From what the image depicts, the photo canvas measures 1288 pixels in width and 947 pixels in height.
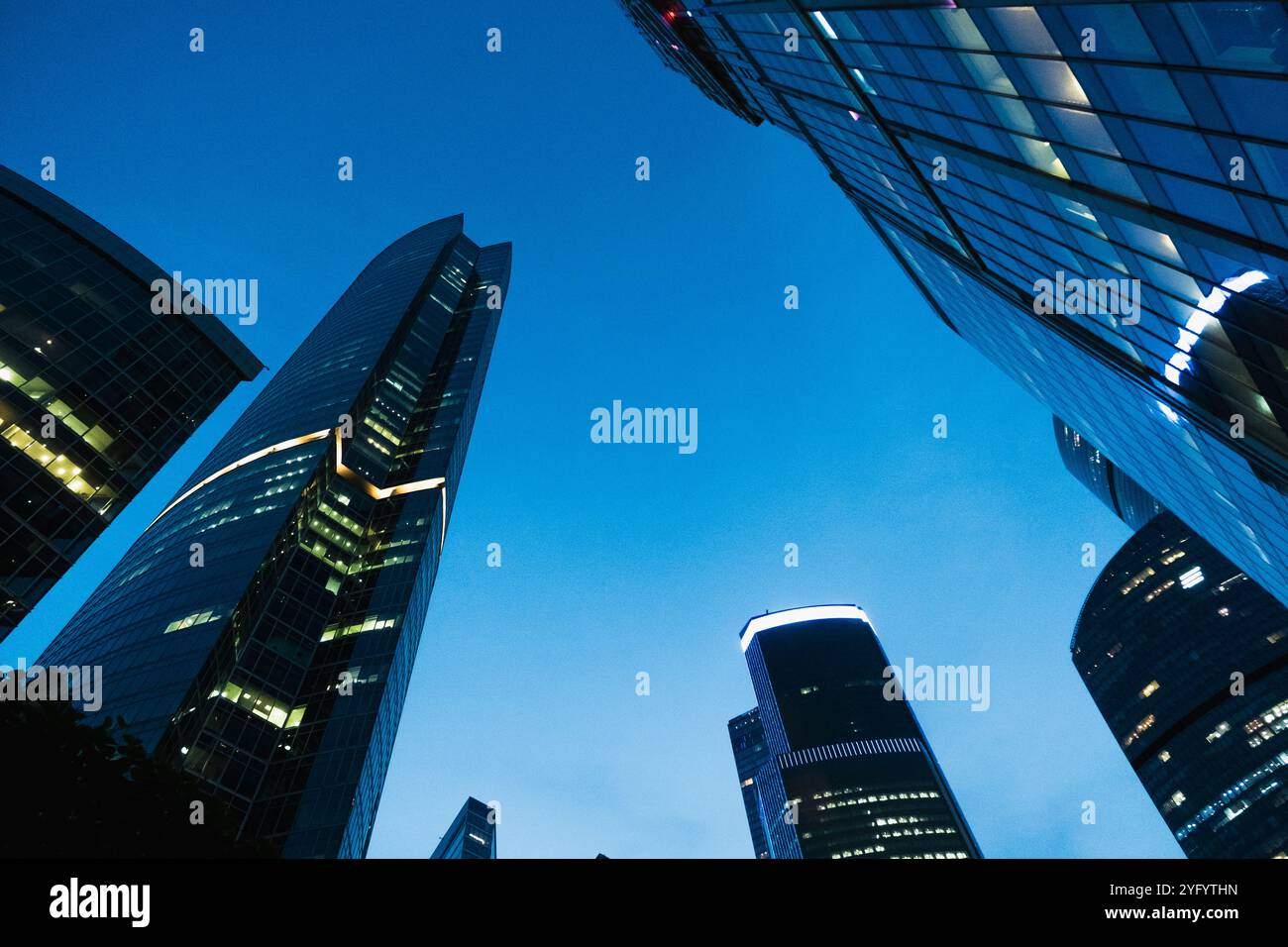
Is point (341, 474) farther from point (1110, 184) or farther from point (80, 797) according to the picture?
point (1110, 184)

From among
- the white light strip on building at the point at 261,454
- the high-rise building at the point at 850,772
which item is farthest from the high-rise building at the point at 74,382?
the high-rise building at the point at 850,772

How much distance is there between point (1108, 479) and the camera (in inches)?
5871

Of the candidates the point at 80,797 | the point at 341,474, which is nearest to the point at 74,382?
the point at 341,474

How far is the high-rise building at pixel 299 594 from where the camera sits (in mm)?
53156

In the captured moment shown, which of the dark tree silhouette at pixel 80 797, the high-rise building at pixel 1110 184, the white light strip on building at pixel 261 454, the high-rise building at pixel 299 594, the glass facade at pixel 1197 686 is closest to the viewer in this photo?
the high-rise building at pixel 1110 184

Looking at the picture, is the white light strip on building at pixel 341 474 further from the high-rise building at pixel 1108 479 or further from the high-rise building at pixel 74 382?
the high-rise building at pixel 1108 479

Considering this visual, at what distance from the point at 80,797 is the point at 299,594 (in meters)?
59.9

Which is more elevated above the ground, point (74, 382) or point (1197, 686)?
point (74, 382)

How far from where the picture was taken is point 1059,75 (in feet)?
46.8

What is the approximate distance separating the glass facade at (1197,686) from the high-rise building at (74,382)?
13119 centimetres

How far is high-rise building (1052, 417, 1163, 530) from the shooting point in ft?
448
